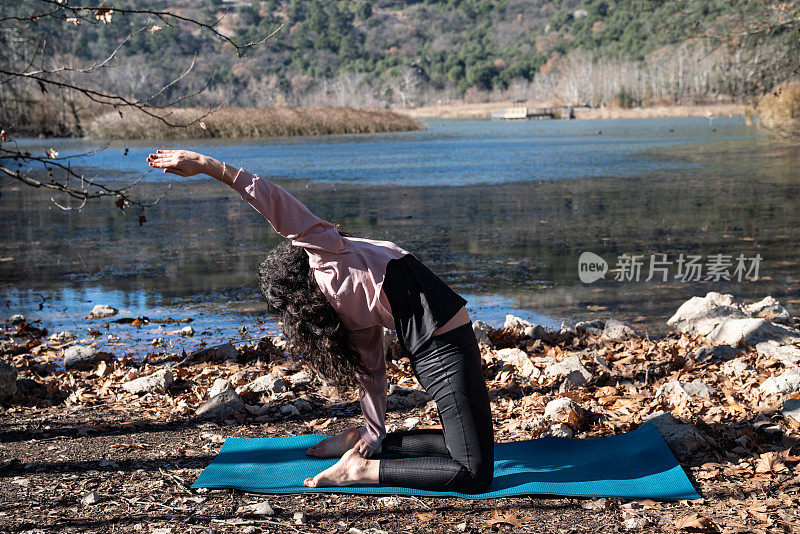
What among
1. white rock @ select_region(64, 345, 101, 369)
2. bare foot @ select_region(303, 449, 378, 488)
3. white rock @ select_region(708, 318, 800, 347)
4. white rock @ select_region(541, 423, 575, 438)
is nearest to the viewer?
bare foot @ select_region(303, 449, 378, 488)

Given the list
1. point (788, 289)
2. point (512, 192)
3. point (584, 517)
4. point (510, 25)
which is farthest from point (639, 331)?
point (510, 25)

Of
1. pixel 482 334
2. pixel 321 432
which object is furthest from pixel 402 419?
pixel 482 334

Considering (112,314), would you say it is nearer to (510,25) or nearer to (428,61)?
(428,61)

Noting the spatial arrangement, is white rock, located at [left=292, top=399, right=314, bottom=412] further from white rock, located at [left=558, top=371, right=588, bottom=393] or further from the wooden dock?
the wooden dock

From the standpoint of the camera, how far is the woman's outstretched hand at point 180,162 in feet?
11.6

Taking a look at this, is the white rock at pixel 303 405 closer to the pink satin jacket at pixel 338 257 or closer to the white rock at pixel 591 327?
the pink satin jacket at pixel 338 257

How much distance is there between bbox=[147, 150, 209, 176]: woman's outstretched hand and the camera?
3521 millimetres

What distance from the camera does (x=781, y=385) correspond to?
17.1 feet

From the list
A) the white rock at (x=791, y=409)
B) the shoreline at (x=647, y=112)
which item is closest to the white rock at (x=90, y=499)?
the white rock at (x=791, y=409)

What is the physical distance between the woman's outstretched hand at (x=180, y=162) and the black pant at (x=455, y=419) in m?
1.32

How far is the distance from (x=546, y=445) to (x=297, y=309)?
1.79 m

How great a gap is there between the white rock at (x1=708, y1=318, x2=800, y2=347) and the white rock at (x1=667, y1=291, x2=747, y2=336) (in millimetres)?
324

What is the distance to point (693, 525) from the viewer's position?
365 centimetres

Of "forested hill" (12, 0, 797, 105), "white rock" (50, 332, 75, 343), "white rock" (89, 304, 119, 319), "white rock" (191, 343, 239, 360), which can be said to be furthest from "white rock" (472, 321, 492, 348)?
"forested hill" (12, 0, 797, 105)
